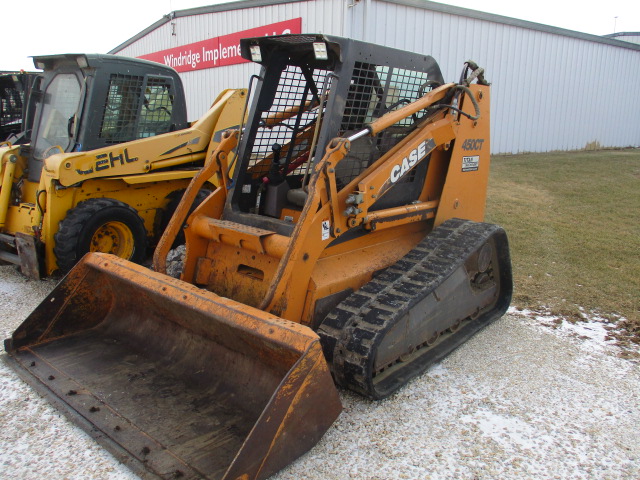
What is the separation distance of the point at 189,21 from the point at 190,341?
1331 cm

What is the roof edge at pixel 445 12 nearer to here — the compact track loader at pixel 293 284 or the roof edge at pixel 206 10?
the roof edge at pixel 206 10

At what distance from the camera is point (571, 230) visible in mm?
7633

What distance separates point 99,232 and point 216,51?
371 inches

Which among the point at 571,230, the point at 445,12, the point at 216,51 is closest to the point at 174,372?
the point at 571,230

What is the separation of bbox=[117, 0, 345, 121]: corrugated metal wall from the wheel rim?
6.29 meters

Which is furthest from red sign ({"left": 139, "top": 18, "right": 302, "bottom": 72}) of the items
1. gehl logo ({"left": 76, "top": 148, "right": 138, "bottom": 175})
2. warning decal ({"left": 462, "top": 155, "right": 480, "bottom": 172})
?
warning decal ({"left": 462, "top": 155, "right": 480, "bottom": 172})

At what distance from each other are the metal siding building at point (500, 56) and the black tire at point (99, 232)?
6199 mm

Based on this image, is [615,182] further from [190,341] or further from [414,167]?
[190,341]

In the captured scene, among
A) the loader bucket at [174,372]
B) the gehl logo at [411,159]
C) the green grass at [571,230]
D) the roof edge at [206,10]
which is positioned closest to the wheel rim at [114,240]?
the loader bucket at [174,372]

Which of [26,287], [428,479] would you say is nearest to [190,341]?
[428,479]

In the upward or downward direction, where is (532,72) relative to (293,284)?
upward

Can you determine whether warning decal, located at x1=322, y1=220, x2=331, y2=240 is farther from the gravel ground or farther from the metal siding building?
the metal siding building

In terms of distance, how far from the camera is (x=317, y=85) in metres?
4.21

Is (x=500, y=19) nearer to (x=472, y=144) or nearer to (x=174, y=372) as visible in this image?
(x=472, y=144)
